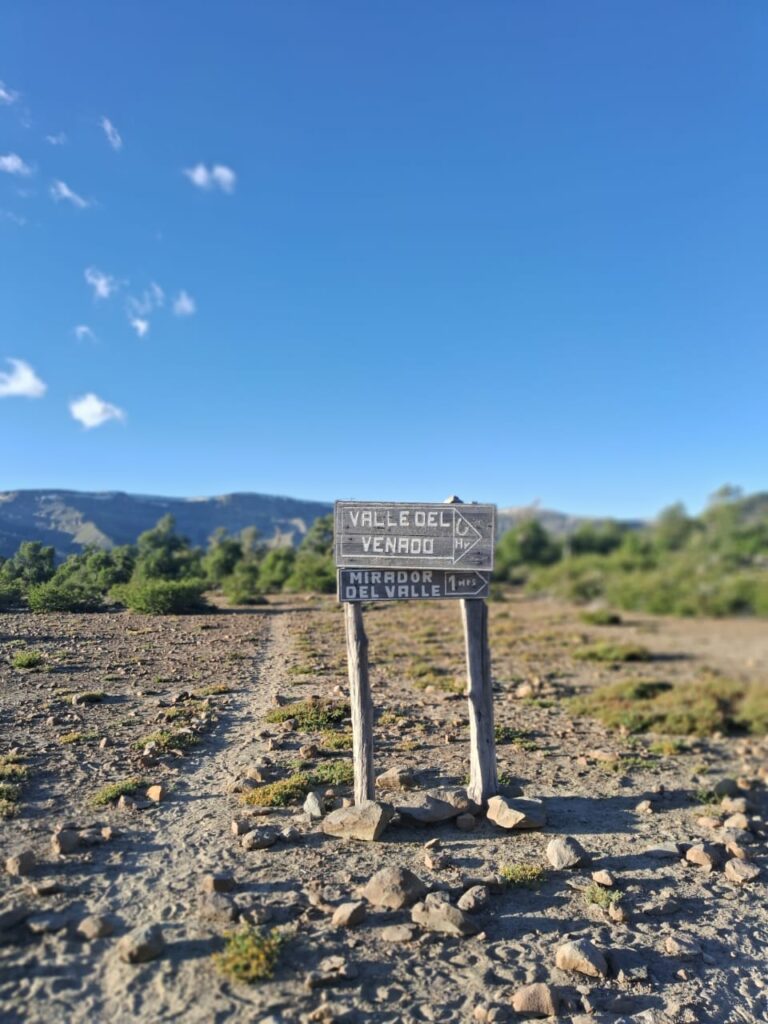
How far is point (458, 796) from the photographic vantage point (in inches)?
277

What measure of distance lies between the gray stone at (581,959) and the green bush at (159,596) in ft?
26.7

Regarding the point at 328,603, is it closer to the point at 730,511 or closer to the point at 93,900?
the point at 93,900

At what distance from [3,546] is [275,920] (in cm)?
743

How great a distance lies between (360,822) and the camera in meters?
6.23

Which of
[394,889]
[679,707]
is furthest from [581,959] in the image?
[679,707]

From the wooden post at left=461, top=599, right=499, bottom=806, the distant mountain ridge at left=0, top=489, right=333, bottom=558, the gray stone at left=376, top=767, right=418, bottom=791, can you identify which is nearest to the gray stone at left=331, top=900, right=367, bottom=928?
the wooden post at left=461, top=599, right=499, bottom=806

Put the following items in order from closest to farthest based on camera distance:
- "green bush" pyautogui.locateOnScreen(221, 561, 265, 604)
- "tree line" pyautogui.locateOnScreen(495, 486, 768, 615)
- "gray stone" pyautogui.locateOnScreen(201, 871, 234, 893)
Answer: "gray stone" pyautogui.locateOnScreen(201, 871, 234, 893) < "green bush" pyautogui.locateOnScreen(221, 561, 265, 604) < "tree line" pyautogui.locateOnScreen(495, 486, 768, 615)

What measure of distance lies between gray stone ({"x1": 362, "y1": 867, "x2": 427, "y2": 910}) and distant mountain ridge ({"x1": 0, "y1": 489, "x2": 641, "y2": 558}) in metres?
3.94

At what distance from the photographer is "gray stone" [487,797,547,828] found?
670 centimetres

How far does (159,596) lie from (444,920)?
24.6 feet

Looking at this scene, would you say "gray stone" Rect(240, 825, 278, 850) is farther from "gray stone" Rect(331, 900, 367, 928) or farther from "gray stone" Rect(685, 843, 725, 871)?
"gray stone" Rect(685, 843, 725, 871)

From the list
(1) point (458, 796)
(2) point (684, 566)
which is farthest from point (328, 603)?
(2) point (684, 566)

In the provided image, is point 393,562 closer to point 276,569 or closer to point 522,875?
point 522,875

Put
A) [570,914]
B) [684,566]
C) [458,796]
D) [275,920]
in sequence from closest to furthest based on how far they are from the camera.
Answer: [275,920]
[570,914]
[458,796]
[684,566]
